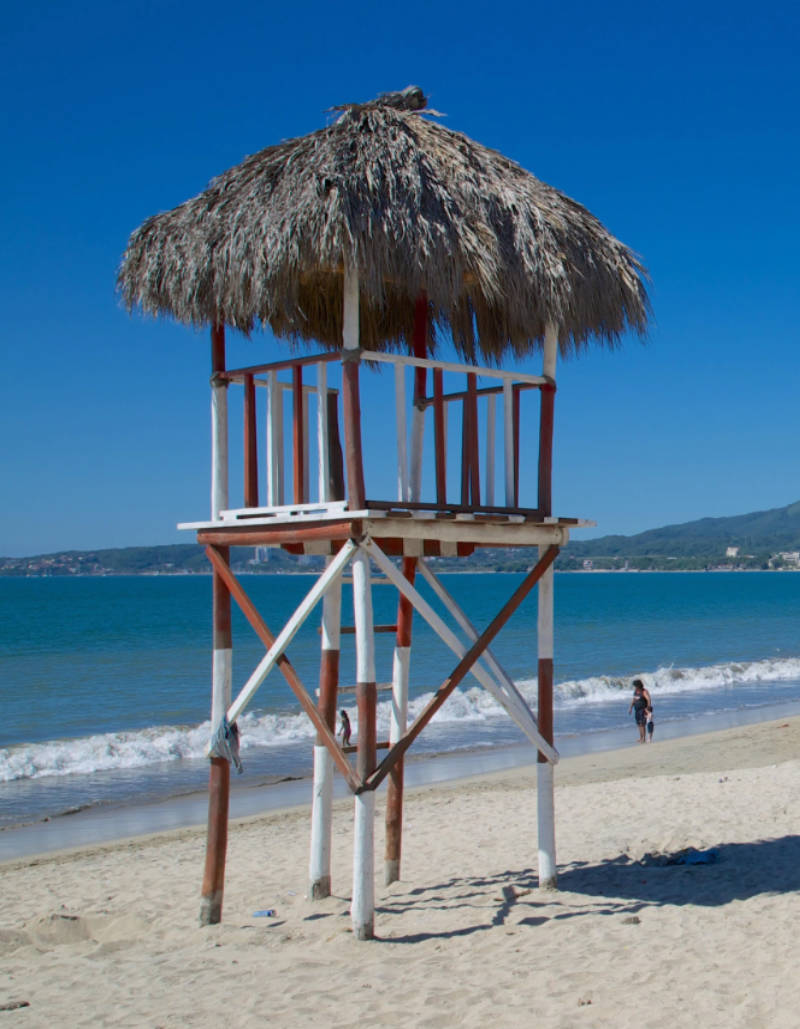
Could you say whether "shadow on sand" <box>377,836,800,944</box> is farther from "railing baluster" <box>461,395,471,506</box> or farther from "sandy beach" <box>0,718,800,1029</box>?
"railing baluster" <box>461,395,471,506</box>

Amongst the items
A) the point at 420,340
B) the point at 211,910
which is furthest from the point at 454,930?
the point at 420,340

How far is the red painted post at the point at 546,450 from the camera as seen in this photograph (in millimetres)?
7109

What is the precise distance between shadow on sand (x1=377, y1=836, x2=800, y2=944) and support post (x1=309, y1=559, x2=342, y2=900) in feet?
1.62

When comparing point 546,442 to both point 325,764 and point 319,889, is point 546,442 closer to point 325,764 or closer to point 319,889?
point 325,764

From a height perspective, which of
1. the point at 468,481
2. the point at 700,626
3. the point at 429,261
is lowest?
the point at 700,626

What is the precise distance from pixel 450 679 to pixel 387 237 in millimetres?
2681

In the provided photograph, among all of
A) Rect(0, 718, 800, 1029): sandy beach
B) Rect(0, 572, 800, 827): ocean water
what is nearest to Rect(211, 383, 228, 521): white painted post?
Rect(0, 718, 800, 1029): sandy beach

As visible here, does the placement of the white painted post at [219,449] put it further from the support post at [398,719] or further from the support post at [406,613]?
the support post at [398,719]

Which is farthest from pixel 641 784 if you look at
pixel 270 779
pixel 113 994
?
pixel 113 994

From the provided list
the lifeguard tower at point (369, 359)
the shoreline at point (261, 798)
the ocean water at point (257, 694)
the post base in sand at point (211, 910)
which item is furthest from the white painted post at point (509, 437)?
the ocean water at point (257, 694)

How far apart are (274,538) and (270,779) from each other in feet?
32.5

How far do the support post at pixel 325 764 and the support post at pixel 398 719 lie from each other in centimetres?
48

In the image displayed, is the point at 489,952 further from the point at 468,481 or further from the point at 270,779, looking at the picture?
the point at 270,779

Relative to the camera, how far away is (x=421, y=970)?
560 centimetres
